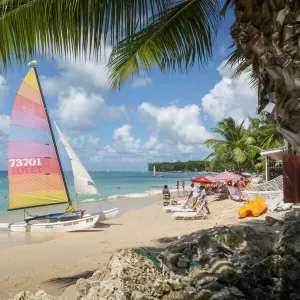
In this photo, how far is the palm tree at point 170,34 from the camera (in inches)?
89.1

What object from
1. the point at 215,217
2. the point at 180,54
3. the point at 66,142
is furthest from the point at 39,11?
the point at 66,142

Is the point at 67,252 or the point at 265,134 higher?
the point at 265,134

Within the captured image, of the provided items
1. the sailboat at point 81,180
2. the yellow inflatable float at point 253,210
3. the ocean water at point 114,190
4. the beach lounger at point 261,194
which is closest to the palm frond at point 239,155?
the ocean water at point 114,190

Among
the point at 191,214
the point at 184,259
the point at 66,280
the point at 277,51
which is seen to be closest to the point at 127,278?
the point at 184,259

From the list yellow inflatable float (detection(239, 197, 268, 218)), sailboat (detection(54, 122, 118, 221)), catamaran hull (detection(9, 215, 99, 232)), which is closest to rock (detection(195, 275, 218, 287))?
yellow inflatable float (detection(239, 197, 268, 218))

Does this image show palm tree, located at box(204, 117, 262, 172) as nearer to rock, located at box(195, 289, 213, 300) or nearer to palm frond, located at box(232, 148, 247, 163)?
palm frond, located at box(232, 148, 247, 163)

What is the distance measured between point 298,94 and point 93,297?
2.86m

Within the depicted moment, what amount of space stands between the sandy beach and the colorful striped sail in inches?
95.6

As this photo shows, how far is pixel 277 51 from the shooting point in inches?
90.5

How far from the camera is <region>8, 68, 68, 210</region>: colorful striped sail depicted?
15.2 meters

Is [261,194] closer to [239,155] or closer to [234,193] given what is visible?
[234,193]

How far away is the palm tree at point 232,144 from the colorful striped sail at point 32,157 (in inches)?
764

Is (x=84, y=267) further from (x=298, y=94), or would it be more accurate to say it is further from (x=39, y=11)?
(x=298, y=94)

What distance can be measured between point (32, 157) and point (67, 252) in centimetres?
698
